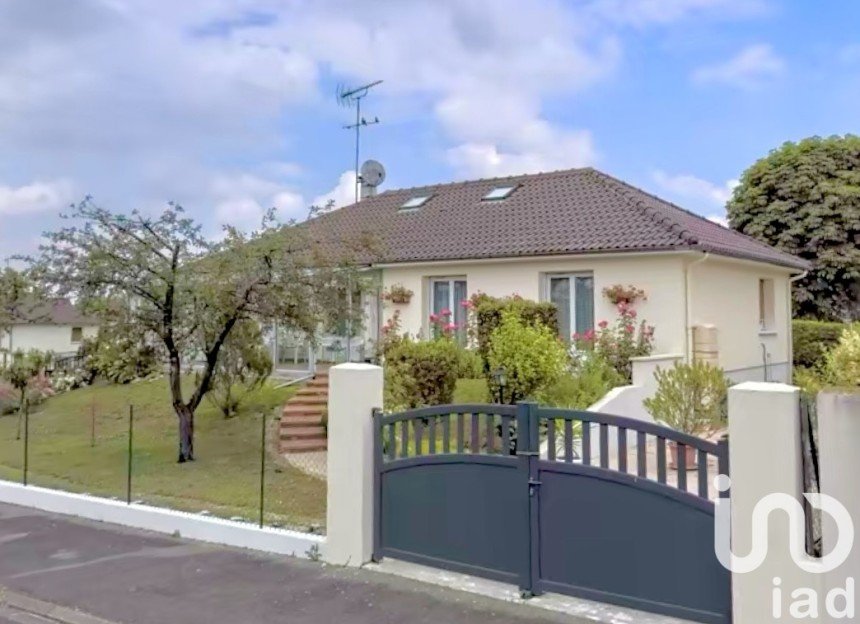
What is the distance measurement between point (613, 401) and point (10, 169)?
1606 centimetres

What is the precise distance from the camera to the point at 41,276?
11758 mm

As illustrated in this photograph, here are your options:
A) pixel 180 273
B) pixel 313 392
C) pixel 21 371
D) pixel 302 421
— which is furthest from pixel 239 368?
pixel 21 371

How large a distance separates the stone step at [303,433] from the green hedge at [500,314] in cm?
351

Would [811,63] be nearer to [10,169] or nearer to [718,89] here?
[718,89]

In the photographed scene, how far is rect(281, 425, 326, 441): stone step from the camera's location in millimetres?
13500

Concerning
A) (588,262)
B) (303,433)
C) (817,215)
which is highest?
(817,215)

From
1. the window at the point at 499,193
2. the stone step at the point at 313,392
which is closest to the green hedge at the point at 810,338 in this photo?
the window at the point at 499,193

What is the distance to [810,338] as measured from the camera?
2252 centimetres

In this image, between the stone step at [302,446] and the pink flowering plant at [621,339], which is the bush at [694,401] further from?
the stone step at [302,446]

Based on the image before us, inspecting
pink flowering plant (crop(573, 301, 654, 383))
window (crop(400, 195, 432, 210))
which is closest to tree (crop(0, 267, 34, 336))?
pink flowering plant (crop(573, 301, 654, 383))

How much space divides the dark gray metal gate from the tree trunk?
7.45 meters

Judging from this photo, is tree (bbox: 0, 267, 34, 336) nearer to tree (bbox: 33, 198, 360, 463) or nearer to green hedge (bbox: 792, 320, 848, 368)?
tree (bbox: 33, 198, 360, 463)

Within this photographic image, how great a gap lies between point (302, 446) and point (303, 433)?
1.69 feet

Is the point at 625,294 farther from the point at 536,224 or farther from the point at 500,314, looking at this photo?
the point at 536,224
